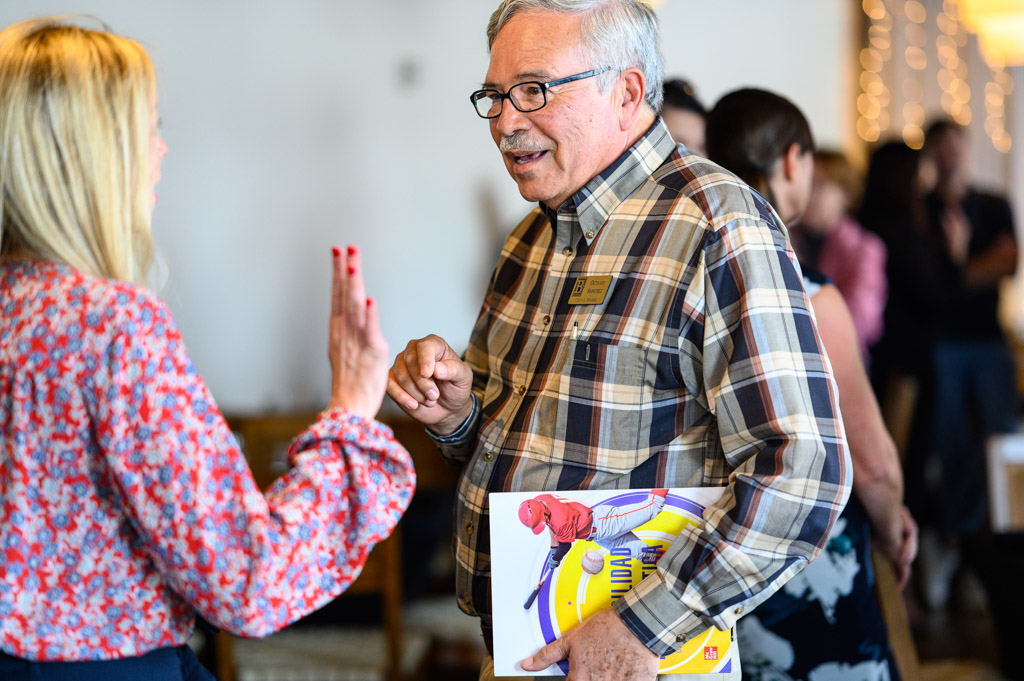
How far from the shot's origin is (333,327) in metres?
1.29

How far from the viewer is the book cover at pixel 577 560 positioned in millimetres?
1311

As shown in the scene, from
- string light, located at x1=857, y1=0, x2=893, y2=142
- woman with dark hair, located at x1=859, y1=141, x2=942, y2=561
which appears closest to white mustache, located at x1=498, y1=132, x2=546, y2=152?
woman with dark hair, located at x1=859, y1=141, x2=942, y2=561

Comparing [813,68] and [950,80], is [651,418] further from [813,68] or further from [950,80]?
[950,80]

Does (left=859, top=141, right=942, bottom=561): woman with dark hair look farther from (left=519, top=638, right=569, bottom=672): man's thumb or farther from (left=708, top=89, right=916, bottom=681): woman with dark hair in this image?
(left=519, top=638, right=569, bottom=672): man's thumb

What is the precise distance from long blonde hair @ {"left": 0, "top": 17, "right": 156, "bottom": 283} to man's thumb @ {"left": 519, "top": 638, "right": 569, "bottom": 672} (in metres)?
0.73

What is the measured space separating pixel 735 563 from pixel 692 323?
32 cm

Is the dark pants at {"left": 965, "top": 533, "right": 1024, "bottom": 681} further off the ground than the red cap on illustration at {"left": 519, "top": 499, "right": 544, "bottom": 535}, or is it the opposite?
the red cap on illustration at {"left": 519, "top": 499, "right": 544, "bottom": 535}

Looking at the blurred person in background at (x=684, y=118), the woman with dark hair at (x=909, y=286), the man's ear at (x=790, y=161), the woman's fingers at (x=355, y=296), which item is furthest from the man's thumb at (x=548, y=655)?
the woman with dark hair at (x=909, y=286)

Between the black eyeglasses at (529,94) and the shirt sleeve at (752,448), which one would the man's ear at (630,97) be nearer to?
the black eyeglasses at (529,94)

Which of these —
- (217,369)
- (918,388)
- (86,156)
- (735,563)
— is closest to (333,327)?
(86,156)

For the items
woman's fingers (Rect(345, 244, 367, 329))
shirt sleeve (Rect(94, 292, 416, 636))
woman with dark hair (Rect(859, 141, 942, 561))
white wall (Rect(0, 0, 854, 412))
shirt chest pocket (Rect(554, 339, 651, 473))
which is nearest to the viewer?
shirt sleeve (Rect(94, 292, 416, 636))

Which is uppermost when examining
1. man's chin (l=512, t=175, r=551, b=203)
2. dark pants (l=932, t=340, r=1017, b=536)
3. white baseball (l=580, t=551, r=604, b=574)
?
man's chin (l=512, t=175, r=551, b=203)

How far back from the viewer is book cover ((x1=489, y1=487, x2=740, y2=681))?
1311mm

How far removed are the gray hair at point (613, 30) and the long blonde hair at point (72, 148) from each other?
0.59 m
